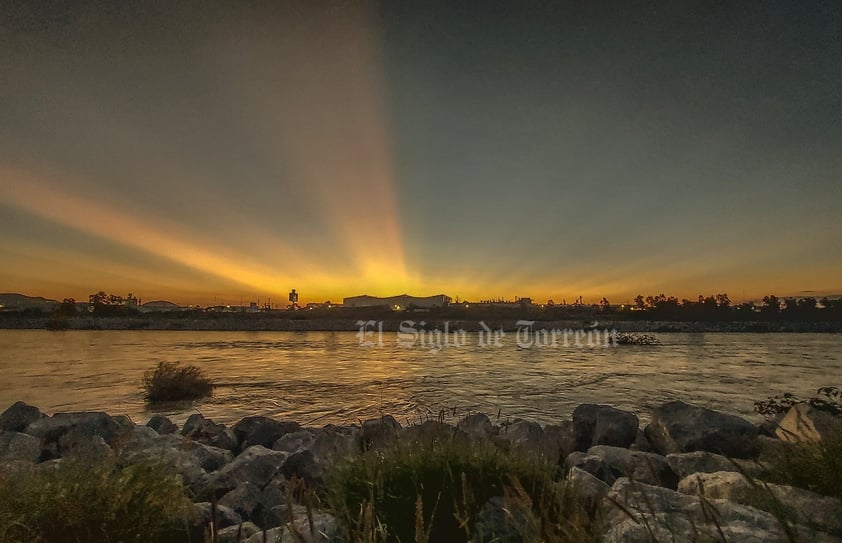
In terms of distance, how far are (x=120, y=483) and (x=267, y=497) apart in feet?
6.24

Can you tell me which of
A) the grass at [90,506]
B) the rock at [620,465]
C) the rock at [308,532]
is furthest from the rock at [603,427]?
the grass at [90,506]

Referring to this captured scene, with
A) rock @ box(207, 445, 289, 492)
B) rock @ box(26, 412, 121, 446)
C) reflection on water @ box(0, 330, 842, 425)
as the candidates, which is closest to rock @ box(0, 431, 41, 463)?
rock @ box(26, 412, 121, 446)

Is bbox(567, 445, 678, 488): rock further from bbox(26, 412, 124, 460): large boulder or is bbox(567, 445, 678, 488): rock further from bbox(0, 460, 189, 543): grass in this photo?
bbox(26, 412, 124, 460): large boulder

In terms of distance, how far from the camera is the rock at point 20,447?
7.65 metres

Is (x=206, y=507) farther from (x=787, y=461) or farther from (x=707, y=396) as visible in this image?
(x=707, y=396)

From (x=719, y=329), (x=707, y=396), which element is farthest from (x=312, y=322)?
(x=707, y=396)

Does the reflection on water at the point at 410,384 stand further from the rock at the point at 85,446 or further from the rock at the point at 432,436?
the rock at the point at 432,436

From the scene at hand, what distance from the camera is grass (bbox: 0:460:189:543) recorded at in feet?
→ 12.3

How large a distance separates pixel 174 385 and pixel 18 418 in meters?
7.01

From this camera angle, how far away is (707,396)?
17.5m

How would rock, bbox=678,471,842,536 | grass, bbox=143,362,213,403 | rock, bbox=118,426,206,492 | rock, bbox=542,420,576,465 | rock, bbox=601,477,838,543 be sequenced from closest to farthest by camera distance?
rock, bbox=601,477,838,543, rock, bbox=678,471,842,536, rock, bbox=118,426,206,492, rock, bbox=542,420,576,465, grass, bbox=143,362,213,403

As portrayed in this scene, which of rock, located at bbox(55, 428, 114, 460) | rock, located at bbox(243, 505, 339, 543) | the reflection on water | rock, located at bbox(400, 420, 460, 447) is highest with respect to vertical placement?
rock, located at bbox(400, 420, 460, 447)

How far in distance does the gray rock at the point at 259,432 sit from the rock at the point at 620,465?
5.50m

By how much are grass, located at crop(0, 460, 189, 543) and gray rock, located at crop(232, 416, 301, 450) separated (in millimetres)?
5380
